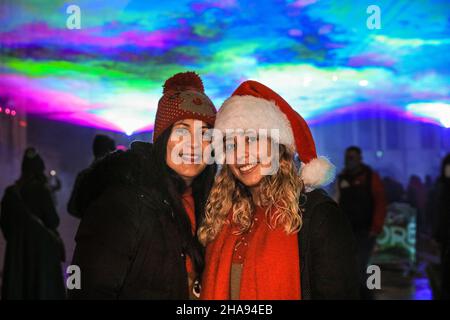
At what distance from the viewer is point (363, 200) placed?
16.8ft

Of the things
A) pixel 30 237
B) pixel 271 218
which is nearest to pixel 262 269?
pixel 271 218

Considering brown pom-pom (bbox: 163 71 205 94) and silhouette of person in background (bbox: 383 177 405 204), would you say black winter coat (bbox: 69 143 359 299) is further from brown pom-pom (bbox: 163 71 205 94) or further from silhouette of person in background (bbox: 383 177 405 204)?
silhouette of person in background (bbox: 383 177 405 204)

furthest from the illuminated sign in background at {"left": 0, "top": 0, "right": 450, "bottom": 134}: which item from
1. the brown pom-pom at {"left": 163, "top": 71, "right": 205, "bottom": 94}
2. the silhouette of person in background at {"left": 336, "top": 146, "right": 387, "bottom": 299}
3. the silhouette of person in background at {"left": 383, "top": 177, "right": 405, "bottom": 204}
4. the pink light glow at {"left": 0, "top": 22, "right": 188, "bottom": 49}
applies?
the brown pom-pom at {"left": 163, "top": 71, "right": 205, "bottom": 94}

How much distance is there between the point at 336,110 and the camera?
5723mm

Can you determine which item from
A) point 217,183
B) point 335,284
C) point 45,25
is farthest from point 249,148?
point 45,25

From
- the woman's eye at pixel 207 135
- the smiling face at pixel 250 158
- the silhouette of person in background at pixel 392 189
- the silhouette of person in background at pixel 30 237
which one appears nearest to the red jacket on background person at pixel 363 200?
the silhouette of person in background at pixel 392 189

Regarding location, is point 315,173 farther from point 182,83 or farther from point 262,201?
point 182,83

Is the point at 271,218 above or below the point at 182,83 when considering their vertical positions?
below

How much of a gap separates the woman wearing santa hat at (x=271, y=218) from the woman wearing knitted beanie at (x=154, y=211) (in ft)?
0.30

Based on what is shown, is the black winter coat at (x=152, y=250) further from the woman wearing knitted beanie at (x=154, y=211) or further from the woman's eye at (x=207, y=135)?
the woman's eye at (x=207, y=135)

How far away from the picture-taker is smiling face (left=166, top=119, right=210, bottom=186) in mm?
2070

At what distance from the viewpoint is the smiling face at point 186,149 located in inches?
81.5

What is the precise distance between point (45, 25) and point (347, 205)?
11.0 ft

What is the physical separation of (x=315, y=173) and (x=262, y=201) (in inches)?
8.9
